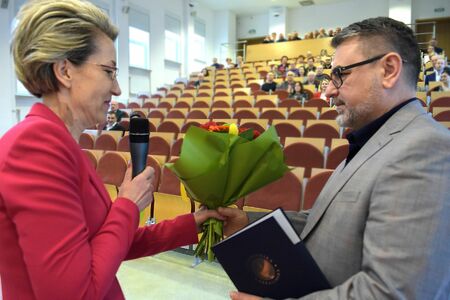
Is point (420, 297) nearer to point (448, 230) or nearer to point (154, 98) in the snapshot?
point (448, 230)

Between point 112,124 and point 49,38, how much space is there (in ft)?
18.4

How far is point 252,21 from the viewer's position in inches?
655

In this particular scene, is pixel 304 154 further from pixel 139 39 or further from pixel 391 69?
pixel 139 39

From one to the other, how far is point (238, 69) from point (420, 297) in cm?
1158

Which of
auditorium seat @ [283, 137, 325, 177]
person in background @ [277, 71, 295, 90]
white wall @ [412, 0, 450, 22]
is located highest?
white wall @ [412, 0, 450, 22]

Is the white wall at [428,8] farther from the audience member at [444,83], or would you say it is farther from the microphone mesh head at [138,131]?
the microphone mesh head at [138,131]

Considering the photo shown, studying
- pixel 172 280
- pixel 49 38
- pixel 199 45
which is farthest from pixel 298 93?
pixel 199 45

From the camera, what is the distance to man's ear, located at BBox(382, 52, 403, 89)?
1005 mm

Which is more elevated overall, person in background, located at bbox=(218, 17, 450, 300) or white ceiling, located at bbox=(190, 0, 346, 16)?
white ceiling, located at bbox=(190, 0, 346, 16)

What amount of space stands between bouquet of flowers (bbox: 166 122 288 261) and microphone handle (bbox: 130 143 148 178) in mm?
80

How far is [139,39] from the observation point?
12.2 meters

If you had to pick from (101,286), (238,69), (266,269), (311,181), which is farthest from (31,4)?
(238,69)

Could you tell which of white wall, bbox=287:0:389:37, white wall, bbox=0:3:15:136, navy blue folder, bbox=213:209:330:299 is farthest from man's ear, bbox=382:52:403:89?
white wall, bbox=287:0:389:37

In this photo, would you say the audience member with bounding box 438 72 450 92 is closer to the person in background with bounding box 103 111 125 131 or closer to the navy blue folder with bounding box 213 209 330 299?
the person in background with bounding box 103 111 125 131
